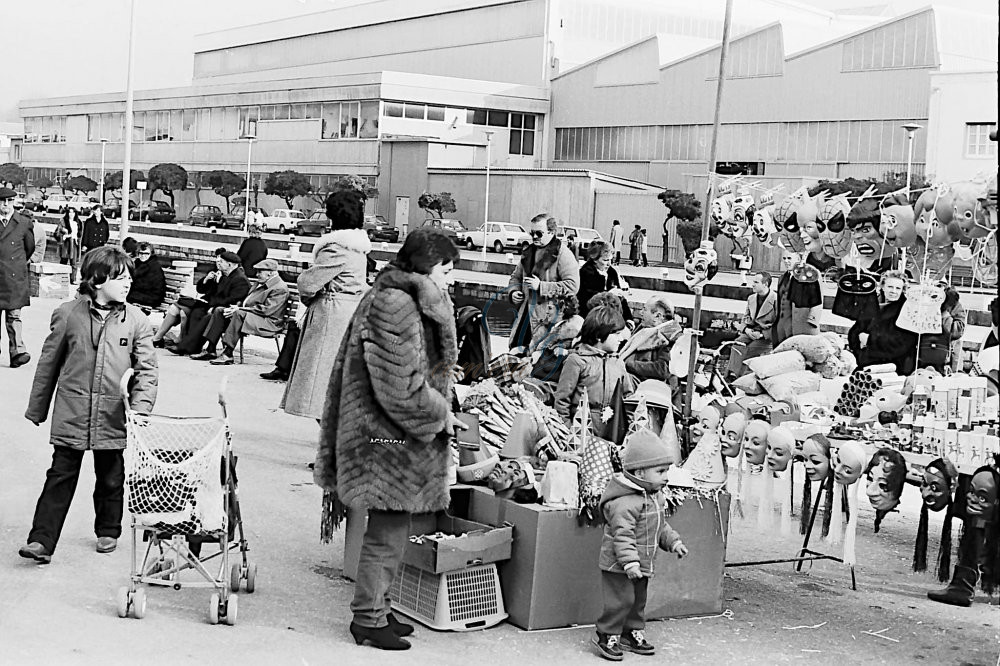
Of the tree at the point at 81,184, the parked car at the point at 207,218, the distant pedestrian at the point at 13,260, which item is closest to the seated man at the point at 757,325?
the distant pedestrian at the point at 13,260

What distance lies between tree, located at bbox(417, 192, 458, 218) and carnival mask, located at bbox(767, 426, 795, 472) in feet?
188

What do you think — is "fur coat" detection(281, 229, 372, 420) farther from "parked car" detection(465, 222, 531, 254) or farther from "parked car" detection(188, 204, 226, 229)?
"parked car" detection(188, 204, 226, 229)

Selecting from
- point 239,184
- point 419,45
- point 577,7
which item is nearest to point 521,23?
point 577,7

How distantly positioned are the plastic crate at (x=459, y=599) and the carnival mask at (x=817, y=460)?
1.83 m

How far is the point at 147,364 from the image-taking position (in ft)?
22.8

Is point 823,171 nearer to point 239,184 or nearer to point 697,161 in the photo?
point 697,161

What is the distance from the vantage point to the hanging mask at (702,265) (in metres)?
8.38

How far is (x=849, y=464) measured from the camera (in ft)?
22.2

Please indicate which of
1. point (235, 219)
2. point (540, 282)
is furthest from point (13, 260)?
point (235, 219)

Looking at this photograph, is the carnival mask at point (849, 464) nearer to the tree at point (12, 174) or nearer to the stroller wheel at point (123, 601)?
the stroller wheel at point (123, 601)

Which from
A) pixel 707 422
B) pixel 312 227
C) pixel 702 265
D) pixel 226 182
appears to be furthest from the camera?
pixel 226 182

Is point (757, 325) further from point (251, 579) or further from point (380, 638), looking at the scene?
point (380, 638)

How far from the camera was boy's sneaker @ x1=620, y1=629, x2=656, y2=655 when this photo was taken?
6.04 m

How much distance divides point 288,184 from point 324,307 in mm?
64893
